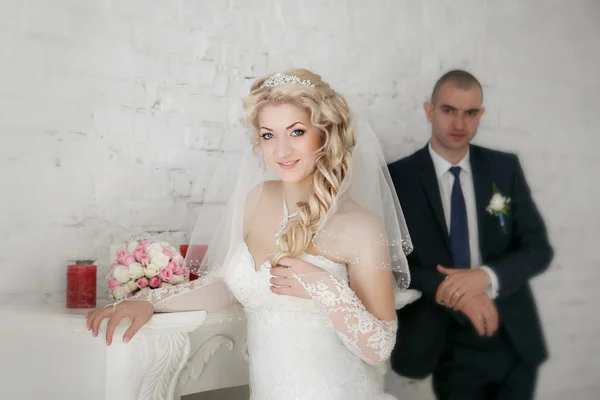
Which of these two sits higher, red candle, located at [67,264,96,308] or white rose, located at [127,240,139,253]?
white rose, located at [127,240,139,253]

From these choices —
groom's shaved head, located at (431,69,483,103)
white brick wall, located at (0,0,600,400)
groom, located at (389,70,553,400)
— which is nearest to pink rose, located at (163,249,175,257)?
white brick wall, located at (0,0,600,400)

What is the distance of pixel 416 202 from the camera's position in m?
3.13

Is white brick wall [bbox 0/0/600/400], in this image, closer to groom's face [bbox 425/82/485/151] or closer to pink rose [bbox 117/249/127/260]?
groom's face [bbox 425/82/485/151]

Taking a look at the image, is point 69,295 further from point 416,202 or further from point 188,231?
point 416,202

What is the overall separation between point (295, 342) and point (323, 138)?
72 cm

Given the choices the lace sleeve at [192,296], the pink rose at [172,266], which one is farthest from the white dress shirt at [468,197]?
the pink rose at [172,266]

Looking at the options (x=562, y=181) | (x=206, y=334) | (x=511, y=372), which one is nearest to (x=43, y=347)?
(x=206, y=334)

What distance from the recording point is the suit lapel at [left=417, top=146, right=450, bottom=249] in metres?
3.10

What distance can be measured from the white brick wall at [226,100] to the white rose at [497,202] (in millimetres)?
239

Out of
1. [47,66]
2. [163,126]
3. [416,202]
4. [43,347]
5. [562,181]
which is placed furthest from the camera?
[562,181]

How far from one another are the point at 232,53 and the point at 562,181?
1701mm

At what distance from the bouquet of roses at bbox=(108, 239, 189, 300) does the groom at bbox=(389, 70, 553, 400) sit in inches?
46.3

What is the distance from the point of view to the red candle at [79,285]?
7.92ft

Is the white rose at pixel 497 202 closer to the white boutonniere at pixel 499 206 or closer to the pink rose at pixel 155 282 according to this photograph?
the white boutonniere at pixel 499 206
